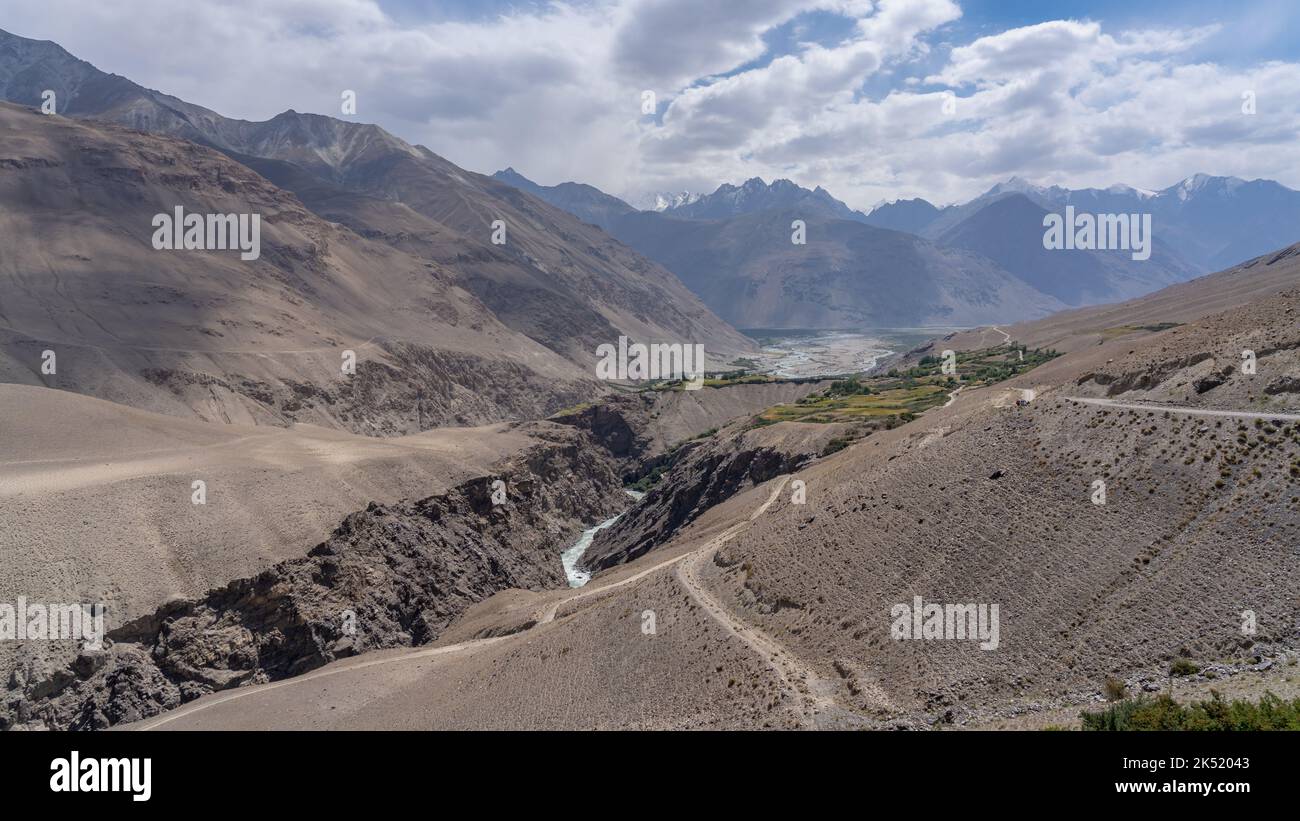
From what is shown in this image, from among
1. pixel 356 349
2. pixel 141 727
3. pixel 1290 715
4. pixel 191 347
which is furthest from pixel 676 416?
pixel 1290 715

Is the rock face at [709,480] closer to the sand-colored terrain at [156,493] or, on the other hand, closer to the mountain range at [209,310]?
the sand-colored terrain at [156,493]

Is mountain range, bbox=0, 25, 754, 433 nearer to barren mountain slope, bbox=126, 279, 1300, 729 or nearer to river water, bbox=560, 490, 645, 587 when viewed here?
river water, bbox=560, 490, 645, 587

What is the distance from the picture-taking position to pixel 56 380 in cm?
10144

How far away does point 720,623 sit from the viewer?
36.1 metres

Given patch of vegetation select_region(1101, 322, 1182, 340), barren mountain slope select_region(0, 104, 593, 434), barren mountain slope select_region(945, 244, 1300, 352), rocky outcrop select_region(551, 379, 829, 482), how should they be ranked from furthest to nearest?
rocky outcrop select_region(551, 379, 829, 482)
barren mountain slope select_region(945, 244, 1300, 352)
barren mountain slope select_region(0, 104, 593, 434)
patch of vegetation select_region(1101, 322, 1182, 340)

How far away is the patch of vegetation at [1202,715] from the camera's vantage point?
18703mm

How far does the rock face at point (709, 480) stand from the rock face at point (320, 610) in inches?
325

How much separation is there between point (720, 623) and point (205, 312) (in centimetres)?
12878

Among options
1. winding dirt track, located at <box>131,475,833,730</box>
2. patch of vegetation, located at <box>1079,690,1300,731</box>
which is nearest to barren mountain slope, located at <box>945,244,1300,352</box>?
winding dirt track, located at <box>131,475,833,730</box>
